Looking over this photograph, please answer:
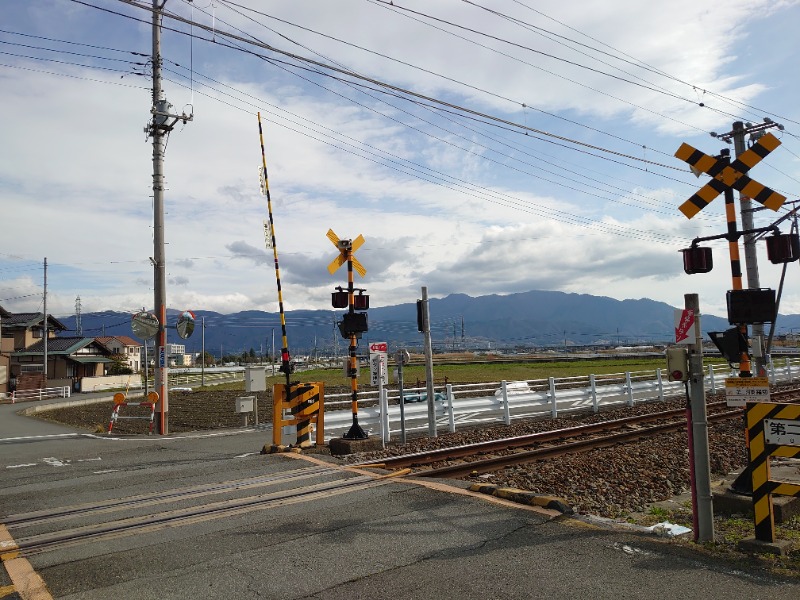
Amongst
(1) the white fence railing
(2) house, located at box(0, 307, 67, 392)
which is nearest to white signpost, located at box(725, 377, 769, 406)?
(1) the white fence railing

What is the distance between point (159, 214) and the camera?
17.7 meters

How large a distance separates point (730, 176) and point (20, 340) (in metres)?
65.1

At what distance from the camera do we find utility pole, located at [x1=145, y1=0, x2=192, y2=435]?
17.3 meters

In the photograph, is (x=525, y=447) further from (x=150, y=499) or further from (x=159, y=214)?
(x=159, y=214)

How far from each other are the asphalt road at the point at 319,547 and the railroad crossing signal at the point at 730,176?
184 inches

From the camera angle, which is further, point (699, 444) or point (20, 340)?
point (20, 340)

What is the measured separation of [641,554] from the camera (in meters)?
5.35

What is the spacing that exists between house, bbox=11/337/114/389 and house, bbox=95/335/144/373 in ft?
14.9

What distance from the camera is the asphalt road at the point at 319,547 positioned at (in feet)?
15.3

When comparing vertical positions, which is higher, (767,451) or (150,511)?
(767,451)

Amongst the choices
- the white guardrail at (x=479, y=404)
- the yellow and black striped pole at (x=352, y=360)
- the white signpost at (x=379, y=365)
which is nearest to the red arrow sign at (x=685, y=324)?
the yellow and black striped pole at (x=352, y=360)

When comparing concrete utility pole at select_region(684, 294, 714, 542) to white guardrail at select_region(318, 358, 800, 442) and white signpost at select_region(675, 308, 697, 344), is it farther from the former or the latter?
white guardrail at select_region(318, 358, 800, 442)

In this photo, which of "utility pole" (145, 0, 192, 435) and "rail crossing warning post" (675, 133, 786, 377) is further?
"utility pole" (145, 0, 192, 435)

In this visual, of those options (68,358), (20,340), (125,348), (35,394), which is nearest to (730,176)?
(35,394)
